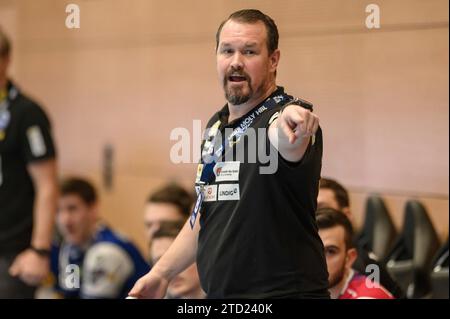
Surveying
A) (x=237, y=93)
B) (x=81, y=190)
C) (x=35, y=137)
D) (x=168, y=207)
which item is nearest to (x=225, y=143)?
(x=237, y=93)

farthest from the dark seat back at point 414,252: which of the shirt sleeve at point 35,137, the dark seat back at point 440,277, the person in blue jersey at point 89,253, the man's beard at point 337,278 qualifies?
the shirt sleeve at point 35,137

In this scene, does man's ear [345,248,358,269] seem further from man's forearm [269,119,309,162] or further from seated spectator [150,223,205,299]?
man's forearm [269,119,309,162]

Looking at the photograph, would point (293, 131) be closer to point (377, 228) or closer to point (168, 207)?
point (168, 207)

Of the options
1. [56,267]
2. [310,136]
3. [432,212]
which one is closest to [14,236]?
[56,267]

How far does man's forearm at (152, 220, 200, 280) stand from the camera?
278cm

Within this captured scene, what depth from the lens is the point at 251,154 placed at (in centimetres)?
254

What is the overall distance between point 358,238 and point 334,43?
1.24 meters

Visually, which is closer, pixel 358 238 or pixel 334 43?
pixel 334 43

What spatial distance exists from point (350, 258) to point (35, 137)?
1.81 metres

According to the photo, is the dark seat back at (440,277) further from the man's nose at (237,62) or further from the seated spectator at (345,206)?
the man's nose at (237,62)

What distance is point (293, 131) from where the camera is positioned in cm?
232

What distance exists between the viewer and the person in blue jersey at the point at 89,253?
484 cm

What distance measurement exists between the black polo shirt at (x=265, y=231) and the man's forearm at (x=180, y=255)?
179 millimetres
